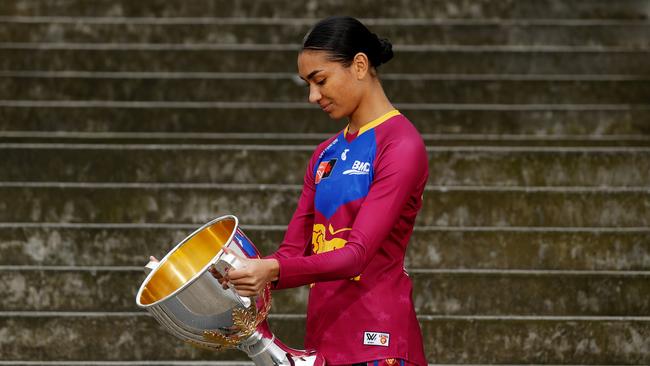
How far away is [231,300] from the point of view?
8.00 feet

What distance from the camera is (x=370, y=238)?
2.54 m

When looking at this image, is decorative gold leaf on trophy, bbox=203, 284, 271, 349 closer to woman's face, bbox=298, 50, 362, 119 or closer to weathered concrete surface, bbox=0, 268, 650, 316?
woman's face, bbox=298, 50, 362, 119

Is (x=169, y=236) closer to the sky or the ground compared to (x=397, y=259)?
closer to the ground

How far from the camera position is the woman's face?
2.65 m

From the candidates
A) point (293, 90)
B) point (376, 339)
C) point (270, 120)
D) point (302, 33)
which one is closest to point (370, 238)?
point (376, 339)

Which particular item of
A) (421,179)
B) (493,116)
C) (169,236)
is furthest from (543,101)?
(421,179)

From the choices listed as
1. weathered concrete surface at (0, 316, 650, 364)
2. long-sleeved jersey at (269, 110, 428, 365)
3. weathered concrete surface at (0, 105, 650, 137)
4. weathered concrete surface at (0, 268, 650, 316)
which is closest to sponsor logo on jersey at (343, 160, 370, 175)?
long-sleeved jersey at (269, 110, 428, 365)

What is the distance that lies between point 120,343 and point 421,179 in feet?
9.39

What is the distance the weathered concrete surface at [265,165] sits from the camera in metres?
6.02

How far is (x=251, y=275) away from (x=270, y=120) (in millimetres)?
4283

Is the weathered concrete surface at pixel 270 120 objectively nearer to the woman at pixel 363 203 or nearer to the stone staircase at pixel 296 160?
the stone staircase at pixel 296 160

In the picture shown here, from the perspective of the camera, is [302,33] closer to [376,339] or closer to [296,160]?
[296,160]

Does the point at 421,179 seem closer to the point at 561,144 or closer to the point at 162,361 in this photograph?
the point at 162,361

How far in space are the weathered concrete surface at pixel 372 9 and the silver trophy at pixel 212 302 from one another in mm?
5057
